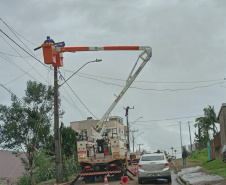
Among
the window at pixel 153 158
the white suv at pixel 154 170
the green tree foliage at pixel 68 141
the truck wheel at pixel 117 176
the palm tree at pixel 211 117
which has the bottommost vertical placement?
the truck wheel at pixel 117 176

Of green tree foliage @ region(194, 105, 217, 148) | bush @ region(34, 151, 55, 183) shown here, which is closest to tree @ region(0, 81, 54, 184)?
bush @ region(34, 151, 55, 183)

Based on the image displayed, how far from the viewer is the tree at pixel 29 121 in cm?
2323

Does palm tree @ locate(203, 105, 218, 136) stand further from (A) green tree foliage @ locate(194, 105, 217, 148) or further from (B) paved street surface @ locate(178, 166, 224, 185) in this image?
(B) paved street surface @ locate(178, 166, 224, 185)

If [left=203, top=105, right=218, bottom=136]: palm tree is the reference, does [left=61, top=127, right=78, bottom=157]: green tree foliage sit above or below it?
below

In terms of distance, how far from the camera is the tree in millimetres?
23234

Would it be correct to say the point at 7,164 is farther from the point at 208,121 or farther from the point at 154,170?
the point at 208,121

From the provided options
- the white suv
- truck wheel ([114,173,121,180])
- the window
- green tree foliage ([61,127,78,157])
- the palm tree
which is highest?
the palm tree

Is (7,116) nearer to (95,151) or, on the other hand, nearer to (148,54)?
(95,151)

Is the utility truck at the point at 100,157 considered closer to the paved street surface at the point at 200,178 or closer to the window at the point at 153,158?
the window at the point at 153,158

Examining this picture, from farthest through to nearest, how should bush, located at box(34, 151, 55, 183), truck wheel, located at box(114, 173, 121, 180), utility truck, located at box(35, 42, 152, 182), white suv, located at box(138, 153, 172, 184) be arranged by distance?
bush, located at box(34, 151, 55, 183), truck wheel, located at box(114, 173, 121, 180), utility truck, located at box(35, 42, 152, 182), white suv, located at box(138, 153, 172, 184)

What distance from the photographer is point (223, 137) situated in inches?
1171

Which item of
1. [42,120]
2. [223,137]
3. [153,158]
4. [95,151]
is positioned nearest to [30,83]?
[42,120]

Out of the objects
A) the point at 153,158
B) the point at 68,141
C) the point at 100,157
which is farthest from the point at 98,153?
the point at 68,141

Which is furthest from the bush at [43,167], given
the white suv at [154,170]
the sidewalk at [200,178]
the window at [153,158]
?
the sidewalk at [200,178]
